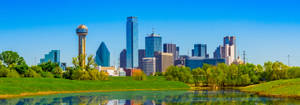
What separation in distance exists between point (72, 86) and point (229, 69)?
227 ft

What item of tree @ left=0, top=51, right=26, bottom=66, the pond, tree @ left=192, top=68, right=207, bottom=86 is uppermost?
tree @ left=0, top=51, right=26, bottom=66

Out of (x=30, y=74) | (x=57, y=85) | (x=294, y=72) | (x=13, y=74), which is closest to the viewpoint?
(x=57, y=85)

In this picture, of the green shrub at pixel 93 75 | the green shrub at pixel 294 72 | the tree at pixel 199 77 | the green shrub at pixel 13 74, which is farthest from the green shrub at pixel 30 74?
the green shrub at pixel 294 72

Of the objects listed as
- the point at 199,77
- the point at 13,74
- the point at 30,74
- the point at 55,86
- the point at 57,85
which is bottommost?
the point at 55,86

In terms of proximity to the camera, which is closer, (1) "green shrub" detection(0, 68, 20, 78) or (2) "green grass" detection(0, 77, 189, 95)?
(2) "green grass" detection(0, 77, 189, 95)

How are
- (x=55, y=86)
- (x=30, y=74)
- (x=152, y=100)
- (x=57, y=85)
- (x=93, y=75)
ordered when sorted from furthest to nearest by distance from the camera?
(x=93, y=75) < (x=30, y=74) < (x=57, y=85) < (x=55, y=86) < (x=152, y=100)

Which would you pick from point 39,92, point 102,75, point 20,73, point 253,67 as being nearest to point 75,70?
point 102,75

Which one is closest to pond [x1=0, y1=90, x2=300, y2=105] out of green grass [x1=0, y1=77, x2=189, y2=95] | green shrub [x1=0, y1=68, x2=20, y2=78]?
green grass [x1=0, y1=77, x2=189, y2=95]

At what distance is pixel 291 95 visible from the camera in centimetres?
6700

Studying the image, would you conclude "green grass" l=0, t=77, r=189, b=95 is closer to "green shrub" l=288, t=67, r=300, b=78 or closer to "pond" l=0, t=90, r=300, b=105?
"pond" l=0, t=90, r=300, b=105

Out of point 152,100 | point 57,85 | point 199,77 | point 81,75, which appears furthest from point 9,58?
point 152,100

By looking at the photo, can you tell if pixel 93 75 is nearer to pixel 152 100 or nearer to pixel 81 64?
pixel 81 64

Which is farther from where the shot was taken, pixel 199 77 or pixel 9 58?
pixel 199 77

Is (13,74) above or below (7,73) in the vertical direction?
below
